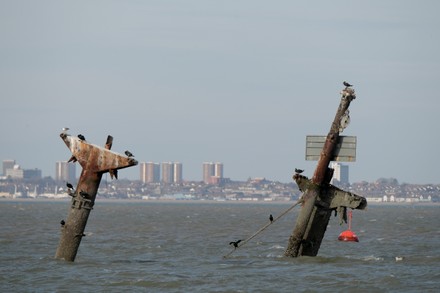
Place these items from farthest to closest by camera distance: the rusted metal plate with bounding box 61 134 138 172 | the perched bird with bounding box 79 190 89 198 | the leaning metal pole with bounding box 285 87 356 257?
the leaning metal pole with bounding box 285 87 356 257 < the perched bird with bounding box 79 190 89 198 < the rusted metal plate with bounding box 61 134 138 172

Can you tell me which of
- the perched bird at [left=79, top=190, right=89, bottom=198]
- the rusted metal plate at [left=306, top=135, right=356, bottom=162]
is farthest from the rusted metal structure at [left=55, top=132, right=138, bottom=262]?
the rusted metal plate at [left=306, top=135, right=356, bottom=162]

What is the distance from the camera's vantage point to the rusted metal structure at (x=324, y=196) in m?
33.7

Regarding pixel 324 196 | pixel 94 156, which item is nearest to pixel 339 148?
pixel 324 196

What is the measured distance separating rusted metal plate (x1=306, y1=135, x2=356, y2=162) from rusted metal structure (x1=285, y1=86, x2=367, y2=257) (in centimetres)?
13

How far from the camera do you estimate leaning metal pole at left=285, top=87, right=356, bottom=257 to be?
110 feet

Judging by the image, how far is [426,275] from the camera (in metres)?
35.7

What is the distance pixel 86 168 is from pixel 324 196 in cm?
804

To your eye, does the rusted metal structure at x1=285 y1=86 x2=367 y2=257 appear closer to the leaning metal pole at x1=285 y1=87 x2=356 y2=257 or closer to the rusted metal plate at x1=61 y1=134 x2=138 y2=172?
the leaning metal pole at x1=285 y1=87 x2=356 y2=257

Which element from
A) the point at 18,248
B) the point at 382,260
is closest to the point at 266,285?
the point at 382,260

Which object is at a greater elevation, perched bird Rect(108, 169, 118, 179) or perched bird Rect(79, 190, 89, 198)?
perched bird Rect(108, 169, 118, 179)

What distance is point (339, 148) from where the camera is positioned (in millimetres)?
33750

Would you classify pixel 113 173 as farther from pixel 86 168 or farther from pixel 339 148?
pixel 339 148

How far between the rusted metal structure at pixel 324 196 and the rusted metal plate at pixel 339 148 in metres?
0.13

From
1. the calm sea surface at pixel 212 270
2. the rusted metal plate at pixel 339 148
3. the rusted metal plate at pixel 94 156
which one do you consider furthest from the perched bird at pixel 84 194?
the rusted metal plate at pixel 339 148
